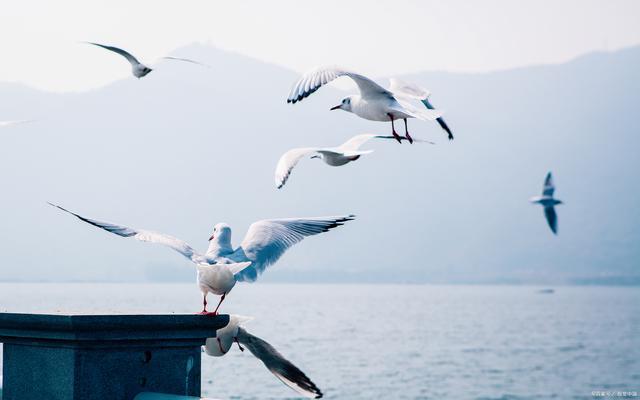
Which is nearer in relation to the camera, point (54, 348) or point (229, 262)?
→ point (54, 348)

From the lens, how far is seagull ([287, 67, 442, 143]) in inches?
287

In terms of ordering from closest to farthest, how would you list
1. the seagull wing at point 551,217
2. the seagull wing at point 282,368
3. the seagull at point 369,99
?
the seagull wing at point 282,368
the seagull at point 369,99
the seagull wing at point 551,217

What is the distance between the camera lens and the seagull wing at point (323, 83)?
7.03 metres

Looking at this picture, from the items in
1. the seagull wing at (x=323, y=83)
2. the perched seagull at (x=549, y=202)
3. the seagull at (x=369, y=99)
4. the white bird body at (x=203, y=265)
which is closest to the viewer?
the white bird body at (x=203, y=265)

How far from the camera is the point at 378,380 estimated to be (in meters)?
65.1

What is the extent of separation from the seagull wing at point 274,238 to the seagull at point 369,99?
136 centimetres

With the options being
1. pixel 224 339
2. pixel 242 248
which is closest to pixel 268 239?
pixel 242 248

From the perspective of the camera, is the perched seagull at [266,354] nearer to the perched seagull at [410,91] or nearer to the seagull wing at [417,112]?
the seagull wing at [417,112]

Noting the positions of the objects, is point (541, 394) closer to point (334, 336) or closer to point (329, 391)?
point (329, 391)

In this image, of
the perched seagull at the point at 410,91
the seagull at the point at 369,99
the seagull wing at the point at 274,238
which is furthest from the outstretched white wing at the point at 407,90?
the seagull wing at the point at 274,238

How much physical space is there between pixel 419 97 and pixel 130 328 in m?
5.13

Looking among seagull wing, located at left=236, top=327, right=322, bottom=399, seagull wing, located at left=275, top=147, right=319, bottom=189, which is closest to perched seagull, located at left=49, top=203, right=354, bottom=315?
seagull wing, located at left=236, top=327, right=322, bottom=399

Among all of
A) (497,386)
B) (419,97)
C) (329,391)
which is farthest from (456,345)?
(419,97)

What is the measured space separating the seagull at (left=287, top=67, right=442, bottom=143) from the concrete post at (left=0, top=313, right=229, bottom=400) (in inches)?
107
